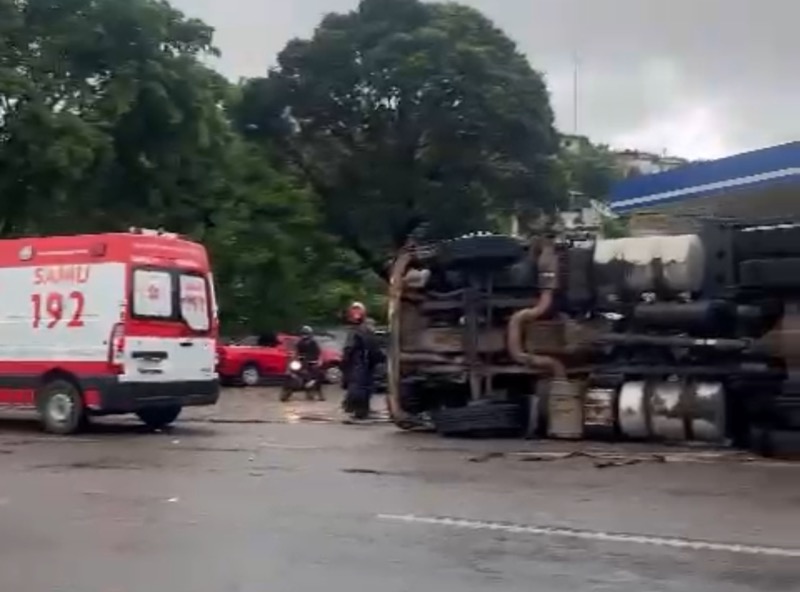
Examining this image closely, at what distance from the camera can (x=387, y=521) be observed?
Result: 10.1 meters

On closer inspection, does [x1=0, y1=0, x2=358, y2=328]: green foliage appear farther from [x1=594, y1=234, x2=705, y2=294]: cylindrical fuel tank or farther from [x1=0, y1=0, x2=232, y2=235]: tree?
[x1=594, y1=234, x2=705, y2=294]: cylindrical fuel tank

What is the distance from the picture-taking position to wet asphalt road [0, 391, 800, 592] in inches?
316

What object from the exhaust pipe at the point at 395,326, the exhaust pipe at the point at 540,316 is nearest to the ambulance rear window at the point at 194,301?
the exhaust pipe at the point at 395,326

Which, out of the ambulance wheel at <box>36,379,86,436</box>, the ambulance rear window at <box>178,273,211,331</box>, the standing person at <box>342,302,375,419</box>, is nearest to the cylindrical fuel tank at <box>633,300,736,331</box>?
the ambulance rear window at <box>178,273,211,331</box>

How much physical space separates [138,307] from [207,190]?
1839 centimetres

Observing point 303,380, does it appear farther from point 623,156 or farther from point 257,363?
point 623,156

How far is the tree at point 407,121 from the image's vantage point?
4431cm

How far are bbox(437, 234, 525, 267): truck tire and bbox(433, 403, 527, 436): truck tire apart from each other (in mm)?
1648

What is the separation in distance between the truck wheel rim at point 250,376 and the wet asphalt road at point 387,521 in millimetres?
19803

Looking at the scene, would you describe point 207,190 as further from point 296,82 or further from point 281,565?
point 281,565

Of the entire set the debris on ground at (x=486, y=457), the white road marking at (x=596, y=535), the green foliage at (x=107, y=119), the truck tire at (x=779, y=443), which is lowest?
the white road marking at (x=596, y=535)

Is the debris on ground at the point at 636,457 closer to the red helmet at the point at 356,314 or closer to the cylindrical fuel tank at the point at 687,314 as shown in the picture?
the cylindrical fuel tank at the point at 687,314

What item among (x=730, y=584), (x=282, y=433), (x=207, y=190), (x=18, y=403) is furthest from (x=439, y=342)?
(x=207, y=190)

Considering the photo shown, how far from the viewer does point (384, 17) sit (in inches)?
1809
